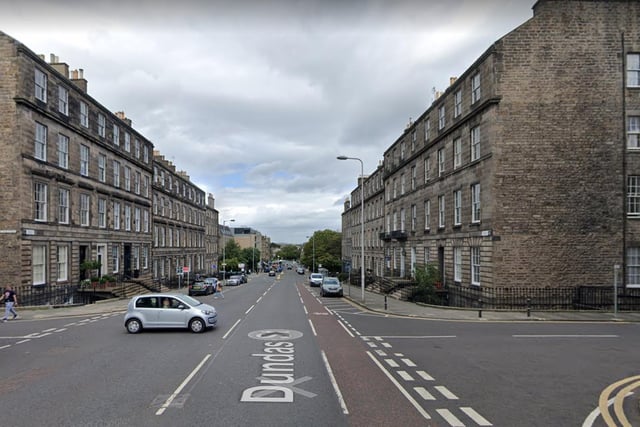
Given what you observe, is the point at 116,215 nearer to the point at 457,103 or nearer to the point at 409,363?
the point at 457,103

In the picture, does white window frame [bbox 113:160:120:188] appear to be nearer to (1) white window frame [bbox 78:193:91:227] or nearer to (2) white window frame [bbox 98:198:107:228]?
(2) white window frame [bbox 98:198:107:228]

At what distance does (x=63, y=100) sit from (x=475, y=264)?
29655 mm

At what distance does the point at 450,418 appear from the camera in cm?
729

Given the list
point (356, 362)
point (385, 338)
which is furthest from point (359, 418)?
point (385, 338)

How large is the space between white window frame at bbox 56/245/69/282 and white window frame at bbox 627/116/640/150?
36290 mm

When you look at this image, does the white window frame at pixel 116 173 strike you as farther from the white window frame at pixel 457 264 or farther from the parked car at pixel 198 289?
the white window frame at pixel 457 264

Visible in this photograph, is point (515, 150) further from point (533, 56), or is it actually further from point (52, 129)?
point (52, 129)

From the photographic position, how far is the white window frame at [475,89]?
2580 centimetres

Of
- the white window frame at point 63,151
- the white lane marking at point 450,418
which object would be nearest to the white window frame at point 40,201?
the white window frame at point 63,151

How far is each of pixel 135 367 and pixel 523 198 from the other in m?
21.2

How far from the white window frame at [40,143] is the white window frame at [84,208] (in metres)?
5.52

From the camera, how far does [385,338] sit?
1516 centimetres

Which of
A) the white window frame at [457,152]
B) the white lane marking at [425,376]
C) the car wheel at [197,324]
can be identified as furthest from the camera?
the white window frame at [457,152]

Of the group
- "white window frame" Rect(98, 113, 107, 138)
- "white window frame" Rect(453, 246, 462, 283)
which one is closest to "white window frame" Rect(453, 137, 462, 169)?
"white window frame" Rect(453, 246, 462, 283)
